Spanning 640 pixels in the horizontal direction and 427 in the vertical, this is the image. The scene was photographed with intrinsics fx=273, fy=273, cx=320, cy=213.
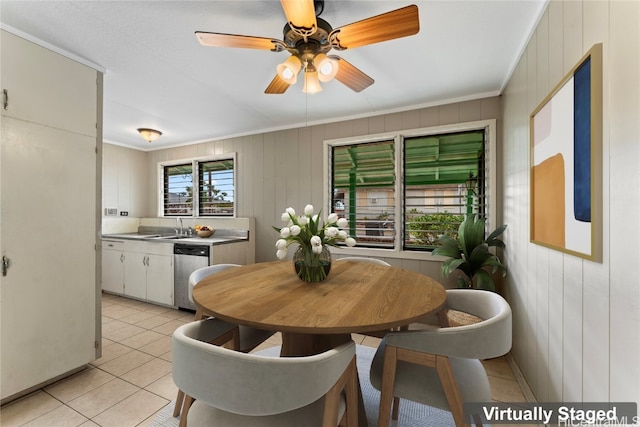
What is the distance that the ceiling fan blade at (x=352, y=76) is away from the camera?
5.75 ft

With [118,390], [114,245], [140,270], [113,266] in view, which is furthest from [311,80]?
[113,266]

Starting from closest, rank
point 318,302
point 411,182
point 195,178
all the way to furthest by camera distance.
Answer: point 318,302, point 411,182, point 195,178

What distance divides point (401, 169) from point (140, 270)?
3.77m

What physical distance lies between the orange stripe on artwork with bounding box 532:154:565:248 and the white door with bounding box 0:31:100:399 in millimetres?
3144

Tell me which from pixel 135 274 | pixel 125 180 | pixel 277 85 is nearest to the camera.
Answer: pixel 277 85

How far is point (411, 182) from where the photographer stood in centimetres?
318

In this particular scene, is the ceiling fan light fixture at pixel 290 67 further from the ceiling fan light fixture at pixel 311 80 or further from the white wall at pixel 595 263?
the white wall at pixel 595 263

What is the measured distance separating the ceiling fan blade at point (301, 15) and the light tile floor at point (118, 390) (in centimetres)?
243

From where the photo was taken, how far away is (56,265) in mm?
1983

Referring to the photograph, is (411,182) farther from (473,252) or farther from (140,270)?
(140,270)

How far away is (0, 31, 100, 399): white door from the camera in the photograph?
1.75m

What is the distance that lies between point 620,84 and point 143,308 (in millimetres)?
4695

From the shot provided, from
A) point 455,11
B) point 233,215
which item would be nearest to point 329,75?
point 455,11

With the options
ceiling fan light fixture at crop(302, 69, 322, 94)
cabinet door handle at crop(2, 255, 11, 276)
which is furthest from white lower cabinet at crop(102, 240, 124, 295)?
ceiling fan light fixture at crop(302, 69, 322, 94)
